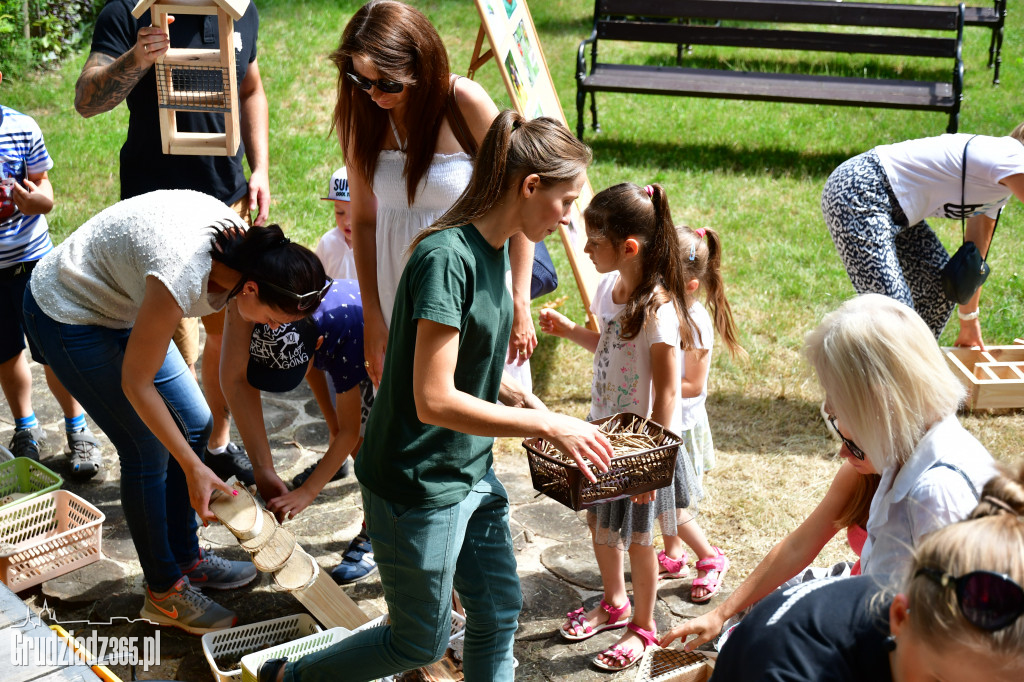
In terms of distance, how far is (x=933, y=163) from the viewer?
4156 millimetres

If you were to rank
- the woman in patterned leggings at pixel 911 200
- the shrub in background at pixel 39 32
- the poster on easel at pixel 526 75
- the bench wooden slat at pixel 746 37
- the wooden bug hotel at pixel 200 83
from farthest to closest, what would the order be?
the shrub in background at pixel 39 32 < the bench wooden slat at pixel 746 37 < the poster on easel at pixel 526 75 < the woman in patterned leggings at pixel 911 200 < the wooden bug hotel at pixel 200 83

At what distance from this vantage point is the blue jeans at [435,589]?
7.83 ft

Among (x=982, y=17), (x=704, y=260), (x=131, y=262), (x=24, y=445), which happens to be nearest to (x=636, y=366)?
(x=704, y=260)

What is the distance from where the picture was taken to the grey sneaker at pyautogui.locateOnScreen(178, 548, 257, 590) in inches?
139

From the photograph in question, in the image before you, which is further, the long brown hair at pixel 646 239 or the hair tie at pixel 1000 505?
the long brown hair at pixel 646 239

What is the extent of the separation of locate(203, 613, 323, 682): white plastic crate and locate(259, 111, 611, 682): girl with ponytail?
2.06 ft

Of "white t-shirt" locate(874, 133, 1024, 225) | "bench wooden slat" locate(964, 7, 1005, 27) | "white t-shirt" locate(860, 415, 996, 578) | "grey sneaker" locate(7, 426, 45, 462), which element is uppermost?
"bench wooden slat" locate(964, 7, 1005, 27)

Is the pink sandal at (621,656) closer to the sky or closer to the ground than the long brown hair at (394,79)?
closer to the ground

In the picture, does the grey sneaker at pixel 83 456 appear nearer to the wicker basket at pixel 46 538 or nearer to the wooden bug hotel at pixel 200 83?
the wicker basket at pixel 46 538

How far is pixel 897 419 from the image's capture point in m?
2.04

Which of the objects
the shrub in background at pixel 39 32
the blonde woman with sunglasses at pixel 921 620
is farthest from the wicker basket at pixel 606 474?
the shrub in background at pixel 39 32

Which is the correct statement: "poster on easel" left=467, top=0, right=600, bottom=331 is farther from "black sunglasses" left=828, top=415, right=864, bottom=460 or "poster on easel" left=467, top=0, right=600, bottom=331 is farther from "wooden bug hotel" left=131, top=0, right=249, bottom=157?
"black sunglasses" left=828, top=415, right=864, bottom=460

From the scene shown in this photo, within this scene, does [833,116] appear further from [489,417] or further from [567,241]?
[489,417]

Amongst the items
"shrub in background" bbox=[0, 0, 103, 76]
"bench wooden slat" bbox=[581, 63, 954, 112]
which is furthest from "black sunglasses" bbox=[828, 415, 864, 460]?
"shrub in background" bbox=[0, 0, 103, 76]
